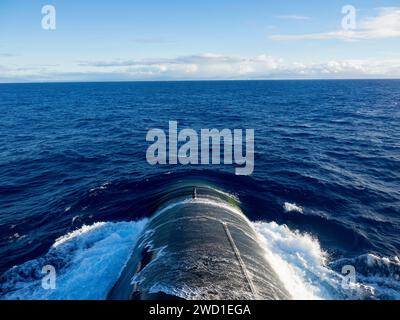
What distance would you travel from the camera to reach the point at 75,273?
23.4 metres

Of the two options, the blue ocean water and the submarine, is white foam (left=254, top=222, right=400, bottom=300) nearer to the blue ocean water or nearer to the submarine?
the blue ocean water

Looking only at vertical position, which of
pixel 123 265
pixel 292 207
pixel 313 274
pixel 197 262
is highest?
pixel 197 262

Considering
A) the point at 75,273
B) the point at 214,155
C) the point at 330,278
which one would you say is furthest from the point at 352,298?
the point at 214,155

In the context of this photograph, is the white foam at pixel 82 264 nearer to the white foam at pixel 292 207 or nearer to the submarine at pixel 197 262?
the submarine at pixel 197 262

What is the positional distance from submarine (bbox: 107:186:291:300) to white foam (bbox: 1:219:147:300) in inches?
70.1

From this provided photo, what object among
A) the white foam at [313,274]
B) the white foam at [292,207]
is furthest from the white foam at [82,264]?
the white foam at [292,207]

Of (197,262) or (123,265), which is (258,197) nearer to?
(123,265)

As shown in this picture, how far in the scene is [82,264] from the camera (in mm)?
24438

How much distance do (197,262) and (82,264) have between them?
11.6m

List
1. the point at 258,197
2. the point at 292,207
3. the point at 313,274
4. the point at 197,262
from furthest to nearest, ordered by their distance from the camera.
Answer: the point at 258,197 → the point at 292,207 → the point at 313,274 → the point at 197,262

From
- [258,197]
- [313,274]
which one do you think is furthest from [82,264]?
[258,197]

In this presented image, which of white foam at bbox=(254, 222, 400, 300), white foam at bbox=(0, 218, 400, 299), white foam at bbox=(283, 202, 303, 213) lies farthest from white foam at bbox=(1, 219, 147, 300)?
white foam at bbox=(283, 202, 303, 213)

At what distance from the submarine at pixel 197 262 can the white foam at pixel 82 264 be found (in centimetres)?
178

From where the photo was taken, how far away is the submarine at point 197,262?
15797mm
